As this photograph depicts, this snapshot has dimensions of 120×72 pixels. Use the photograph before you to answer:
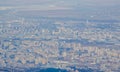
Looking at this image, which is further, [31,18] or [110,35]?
[31,18]

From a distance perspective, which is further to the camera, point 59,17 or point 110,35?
point 59,17

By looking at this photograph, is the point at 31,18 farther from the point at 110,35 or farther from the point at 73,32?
the point at 110,35

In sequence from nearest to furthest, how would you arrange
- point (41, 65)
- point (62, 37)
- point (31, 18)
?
point (41, 65)
point (62, 37)
point (31, 18)

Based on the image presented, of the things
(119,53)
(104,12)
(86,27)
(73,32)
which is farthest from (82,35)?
(104,12)

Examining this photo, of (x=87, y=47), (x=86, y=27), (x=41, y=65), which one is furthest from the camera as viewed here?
(x=86, y=27)

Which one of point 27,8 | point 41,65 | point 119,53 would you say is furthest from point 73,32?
point 27,8

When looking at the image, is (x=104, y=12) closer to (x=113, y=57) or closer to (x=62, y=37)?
(x=62, y=37)

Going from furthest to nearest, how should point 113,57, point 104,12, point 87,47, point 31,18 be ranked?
point 104,12, point 31,18, point 87,47, point 113,57

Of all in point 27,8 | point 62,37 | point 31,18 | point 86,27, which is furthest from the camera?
point 27,8

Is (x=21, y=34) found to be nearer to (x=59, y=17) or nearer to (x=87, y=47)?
(x=87, y=47)
